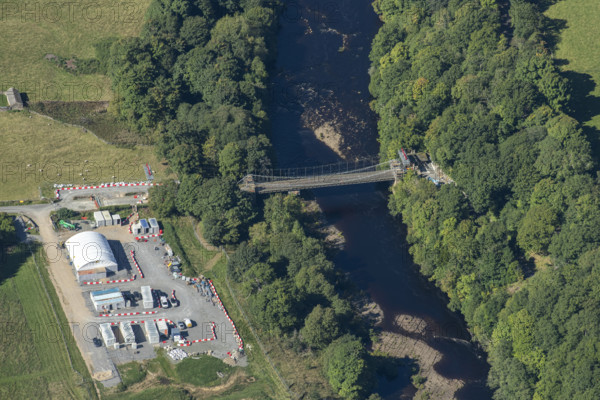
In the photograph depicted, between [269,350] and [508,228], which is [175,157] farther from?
[508,228]

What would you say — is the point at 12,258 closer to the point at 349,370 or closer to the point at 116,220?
the point at 116,220

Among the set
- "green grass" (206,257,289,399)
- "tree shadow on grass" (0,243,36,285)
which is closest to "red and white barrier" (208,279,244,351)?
"green grass" (206,257,289,399)

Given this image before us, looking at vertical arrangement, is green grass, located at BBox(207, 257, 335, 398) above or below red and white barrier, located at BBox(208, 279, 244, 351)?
below

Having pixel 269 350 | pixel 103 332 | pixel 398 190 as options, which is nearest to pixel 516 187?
pixel 398 190

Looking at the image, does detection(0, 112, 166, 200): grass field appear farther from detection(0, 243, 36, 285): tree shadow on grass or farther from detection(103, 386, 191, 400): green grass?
detection(103, 386, 191, 400): green grass

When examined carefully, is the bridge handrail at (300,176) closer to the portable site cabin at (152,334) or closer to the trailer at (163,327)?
the trailer at (163,327)
